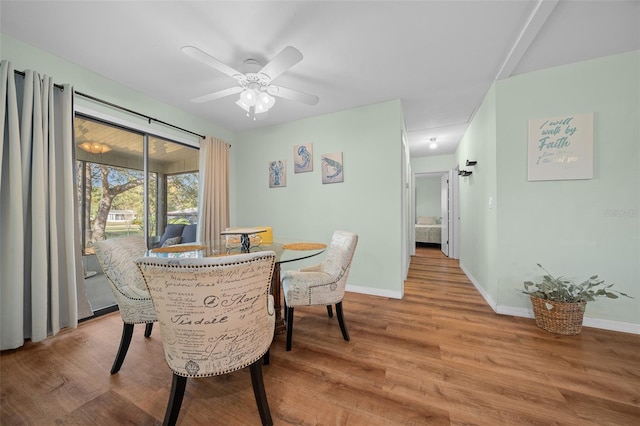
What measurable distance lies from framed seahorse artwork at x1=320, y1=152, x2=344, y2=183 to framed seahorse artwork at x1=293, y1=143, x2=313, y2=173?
0.19 metres

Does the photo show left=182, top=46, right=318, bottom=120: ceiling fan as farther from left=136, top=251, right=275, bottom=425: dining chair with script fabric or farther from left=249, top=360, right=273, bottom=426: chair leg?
left=249, top=360, right=273, bottom=426: chair leg

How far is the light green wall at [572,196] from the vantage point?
1.96m

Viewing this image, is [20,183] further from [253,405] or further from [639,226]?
[639,226]

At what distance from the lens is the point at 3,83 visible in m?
1.71

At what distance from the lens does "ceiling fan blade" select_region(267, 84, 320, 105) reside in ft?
6.34

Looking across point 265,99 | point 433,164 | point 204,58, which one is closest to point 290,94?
point 265,99

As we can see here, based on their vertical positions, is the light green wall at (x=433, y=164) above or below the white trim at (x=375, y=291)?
above

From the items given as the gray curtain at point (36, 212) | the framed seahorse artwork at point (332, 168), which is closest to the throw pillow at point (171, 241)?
the gray curtain at point (36, 212)

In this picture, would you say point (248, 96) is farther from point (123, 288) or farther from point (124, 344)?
point (124, 344)

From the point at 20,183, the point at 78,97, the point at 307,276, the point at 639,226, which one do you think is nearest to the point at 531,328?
the point at 639,226

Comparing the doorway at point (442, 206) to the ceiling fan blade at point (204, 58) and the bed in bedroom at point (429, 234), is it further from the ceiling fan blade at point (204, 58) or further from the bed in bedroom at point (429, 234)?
the ceiling fan blade at point (204, 58)

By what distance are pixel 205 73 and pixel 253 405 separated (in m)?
2.72

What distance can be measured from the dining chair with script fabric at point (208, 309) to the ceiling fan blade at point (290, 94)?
153 cm

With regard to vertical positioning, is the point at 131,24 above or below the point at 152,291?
above
